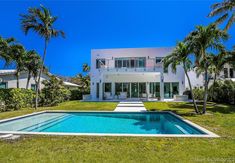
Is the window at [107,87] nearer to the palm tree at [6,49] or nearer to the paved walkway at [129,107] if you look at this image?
the paved walkway at [129,107]

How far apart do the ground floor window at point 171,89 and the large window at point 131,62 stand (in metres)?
5.54

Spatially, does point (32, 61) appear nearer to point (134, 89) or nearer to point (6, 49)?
point (6, 49)

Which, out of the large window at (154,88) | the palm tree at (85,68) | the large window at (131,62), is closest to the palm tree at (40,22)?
the large window at (131,62)

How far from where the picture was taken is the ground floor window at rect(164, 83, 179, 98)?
30852mm

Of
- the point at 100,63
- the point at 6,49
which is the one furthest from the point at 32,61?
the point at 100,63

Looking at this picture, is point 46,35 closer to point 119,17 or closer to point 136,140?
point 119,17

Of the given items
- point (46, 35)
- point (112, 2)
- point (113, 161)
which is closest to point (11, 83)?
point (46, 35)

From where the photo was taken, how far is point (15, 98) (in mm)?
18359

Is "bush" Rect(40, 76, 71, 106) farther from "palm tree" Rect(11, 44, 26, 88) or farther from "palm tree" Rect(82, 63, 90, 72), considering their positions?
"palm tree" Rect(82, 63, 90, 72)

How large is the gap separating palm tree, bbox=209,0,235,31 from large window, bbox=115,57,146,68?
14.8m

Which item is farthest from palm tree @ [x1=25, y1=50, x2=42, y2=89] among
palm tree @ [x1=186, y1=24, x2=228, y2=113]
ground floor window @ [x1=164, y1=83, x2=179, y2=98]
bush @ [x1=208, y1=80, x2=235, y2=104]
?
bush @ [x1=208, y1=80, x2=235, y2=104]

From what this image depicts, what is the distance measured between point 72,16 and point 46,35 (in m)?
10.8

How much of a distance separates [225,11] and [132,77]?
17.9 meters

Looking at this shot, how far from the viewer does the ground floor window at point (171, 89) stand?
30852 mm
